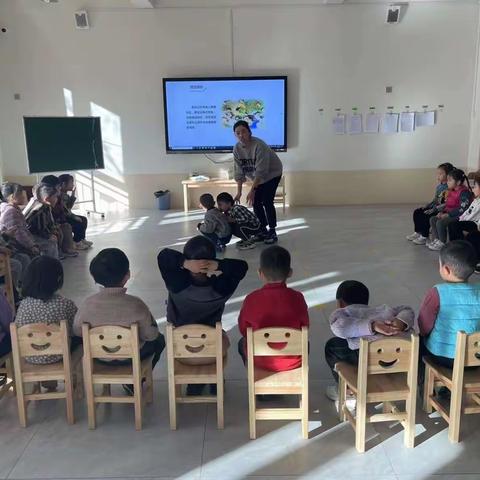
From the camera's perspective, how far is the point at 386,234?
255 inches

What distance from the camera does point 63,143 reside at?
7.69 m

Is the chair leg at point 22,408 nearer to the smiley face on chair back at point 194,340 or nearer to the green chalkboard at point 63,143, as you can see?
the smiley face on chair back at point 194,340

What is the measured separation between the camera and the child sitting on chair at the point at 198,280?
2.53 m

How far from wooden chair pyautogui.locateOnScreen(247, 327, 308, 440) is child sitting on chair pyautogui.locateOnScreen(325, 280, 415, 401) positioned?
228 millimetres

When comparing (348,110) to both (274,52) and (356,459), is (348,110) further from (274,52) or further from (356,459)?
(356,459)

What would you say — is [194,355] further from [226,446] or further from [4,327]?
[4,327]

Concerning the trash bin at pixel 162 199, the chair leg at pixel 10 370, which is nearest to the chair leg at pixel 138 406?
the chair leg at pixel 10 370

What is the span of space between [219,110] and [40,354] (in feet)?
21.6

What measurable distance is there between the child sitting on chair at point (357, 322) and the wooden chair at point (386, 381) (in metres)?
0.10

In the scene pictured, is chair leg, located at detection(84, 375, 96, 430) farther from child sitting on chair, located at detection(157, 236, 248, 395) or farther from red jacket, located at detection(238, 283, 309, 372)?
red jacket, located at detection(238, 283, 309, 372)

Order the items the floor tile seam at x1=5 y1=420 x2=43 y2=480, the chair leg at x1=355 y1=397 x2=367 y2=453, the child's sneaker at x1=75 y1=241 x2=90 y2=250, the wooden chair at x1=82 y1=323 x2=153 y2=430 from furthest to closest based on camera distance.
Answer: the child's sneaker at x1=75 y1=241 x2=90 y2=250, the wooden chair at x1=82 y1=323 x2=153 y2=430, the chair leg at x1=355 y1=397 x2=367 y2=453, the floor tile seam at x1=5 y1=420 x2=43 y2=480

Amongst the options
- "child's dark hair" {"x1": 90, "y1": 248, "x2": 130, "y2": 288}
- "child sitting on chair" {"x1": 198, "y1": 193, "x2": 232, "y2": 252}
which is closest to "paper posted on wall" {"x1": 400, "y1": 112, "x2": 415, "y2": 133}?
"child sitting on chair" {"x1": 198, "y1": 193, "x2": 232, "y2": 252}

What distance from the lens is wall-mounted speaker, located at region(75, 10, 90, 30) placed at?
7.99 metres

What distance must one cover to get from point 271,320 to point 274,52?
6.71 meters
